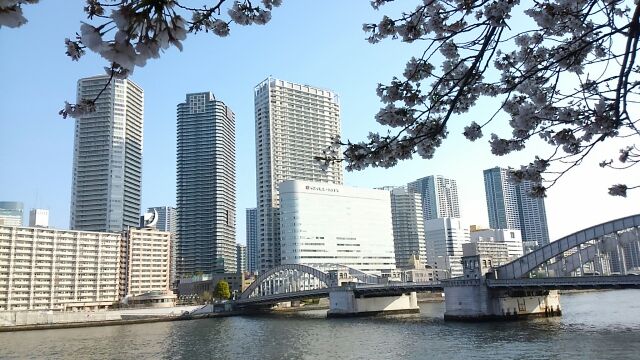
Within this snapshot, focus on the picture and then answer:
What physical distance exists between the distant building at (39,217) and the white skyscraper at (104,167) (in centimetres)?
1209

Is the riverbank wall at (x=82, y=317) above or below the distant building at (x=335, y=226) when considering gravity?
below

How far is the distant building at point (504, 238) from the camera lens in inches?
7283

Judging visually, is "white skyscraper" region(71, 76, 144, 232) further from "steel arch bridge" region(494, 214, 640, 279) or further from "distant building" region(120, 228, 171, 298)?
"steel arch bridge" region(494, 214, 640, 279)

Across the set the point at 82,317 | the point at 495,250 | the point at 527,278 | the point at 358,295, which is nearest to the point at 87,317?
the point at 82,317

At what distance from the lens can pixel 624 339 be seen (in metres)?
32.7

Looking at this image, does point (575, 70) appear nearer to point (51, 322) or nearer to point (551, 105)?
point (551, 105)

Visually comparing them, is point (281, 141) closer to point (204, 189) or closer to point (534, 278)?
point (204, 189)

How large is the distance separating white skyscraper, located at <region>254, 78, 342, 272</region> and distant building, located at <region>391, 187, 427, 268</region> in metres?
31.9

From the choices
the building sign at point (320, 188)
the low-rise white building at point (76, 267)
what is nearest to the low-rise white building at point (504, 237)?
the building sign at point (320, 188)

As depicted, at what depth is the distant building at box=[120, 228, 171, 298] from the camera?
109500mm

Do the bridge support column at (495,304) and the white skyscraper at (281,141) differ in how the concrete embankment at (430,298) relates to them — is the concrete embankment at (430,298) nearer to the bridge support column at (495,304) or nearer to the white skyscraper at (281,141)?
the white skyscraper at (281,141)

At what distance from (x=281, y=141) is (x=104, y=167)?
52.2m

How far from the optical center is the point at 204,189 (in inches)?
7106

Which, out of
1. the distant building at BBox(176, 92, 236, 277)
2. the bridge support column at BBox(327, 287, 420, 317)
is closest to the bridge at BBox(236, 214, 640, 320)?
the bridge support column at BBox(327, 287, 420, 317)
